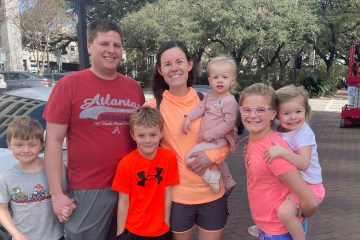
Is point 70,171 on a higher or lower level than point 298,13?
lower

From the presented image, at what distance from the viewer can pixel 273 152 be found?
6.46ft

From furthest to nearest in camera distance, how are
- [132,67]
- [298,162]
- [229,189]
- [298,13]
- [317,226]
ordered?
[132,67] → [298,13] → [317,226] → [229,189] → [298,162]

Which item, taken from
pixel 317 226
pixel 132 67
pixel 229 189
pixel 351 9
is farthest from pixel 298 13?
pixel 229 189

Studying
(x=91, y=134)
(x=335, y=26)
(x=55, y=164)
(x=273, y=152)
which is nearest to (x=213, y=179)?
(x=273, y=152)

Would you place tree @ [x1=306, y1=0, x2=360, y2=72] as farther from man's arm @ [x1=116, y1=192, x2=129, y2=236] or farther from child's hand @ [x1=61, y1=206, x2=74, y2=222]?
child's hand @ [x1=61, y1=206, x2=74, y2=222]

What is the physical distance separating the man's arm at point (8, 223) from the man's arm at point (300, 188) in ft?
4.79

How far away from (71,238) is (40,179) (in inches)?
15.4

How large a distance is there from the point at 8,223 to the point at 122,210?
24.8 inches

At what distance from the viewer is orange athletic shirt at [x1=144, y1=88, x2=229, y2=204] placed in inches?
92.4

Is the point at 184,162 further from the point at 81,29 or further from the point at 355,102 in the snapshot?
the point at 355,102

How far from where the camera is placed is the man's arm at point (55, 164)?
2.13 meters

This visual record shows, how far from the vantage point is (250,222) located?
4.59 m

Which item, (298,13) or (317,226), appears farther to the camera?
(298,13)

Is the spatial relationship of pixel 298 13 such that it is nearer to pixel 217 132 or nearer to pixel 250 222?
pixel 250 222
